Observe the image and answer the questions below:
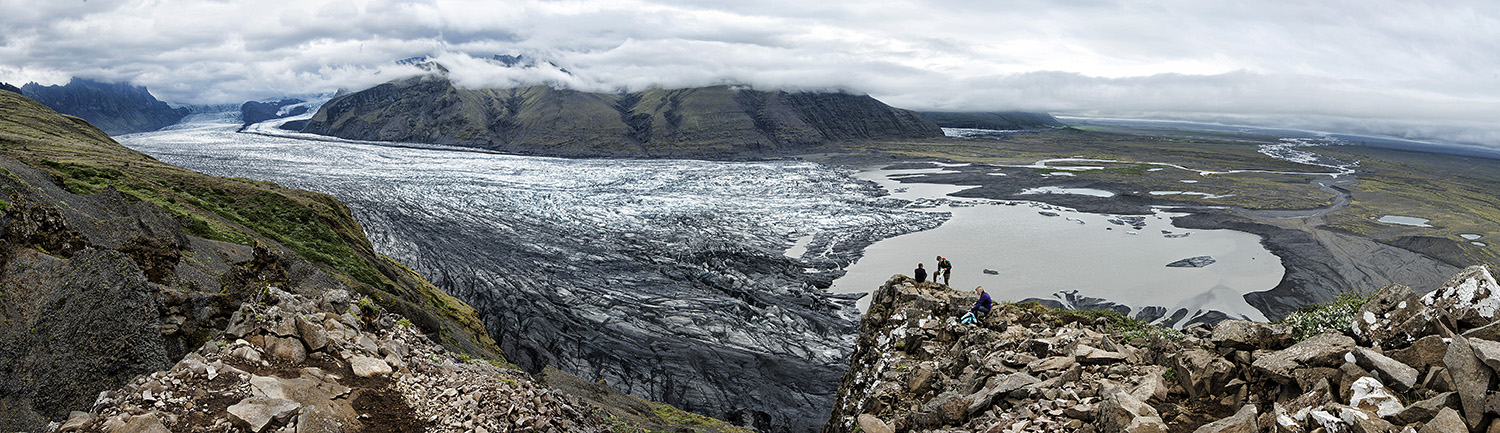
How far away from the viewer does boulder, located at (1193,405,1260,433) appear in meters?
6.01

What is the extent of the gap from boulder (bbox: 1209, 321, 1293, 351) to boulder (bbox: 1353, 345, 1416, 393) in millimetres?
1472

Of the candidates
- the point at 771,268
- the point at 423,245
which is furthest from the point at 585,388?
the point at 423,245

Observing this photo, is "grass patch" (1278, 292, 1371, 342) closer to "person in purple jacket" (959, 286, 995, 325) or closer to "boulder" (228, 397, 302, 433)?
"person in purple jacket" (959, 286, 995, 325)

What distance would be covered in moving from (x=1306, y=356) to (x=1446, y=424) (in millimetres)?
1795

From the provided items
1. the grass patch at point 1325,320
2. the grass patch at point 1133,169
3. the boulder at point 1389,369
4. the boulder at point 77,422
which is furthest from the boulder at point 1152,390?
the grass patch at point 1133,169

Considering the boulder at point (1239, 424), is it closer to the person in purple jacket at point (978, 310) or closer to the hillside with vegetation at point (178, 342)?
the person in purple jacket at point (978, 310)

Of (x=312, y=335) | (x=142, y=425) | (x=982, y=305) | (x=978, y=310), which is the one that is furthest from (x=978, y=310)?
(x=142, y=425)

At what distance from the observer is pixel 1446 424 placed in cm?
489

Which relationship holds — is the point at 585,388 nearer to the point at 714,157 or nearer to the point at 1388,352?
the point at 1388,352

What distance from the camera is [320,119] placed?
18338 centimetres

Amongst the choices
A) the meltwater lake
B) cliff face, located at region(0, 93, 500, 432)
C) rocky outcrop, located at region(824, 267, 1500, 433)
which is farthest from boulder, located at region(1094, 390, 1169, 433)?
the meltwater lake

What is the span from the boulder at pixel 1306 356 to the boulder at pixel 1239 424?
91 cm

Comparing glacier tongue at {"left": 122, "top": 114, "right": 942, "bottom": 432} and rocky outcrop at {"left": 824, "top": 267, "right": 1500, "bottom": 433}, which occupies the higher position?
rocky outcrop at {"left": 824, "top": 267, "right": 1500, "bottom": 433}

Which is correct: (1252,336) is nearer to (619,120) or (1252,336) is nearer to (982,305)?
(982,305)
